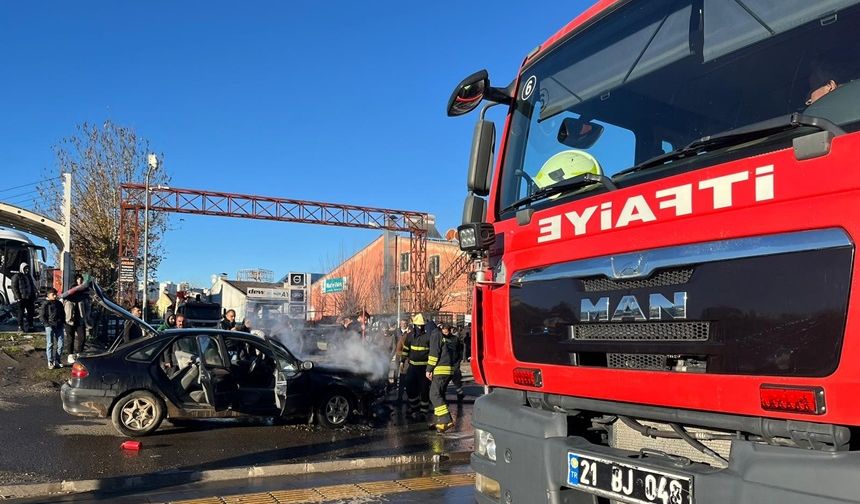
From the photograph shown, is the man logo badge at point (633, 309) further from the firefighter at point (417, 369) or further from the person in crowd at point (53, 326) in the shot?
the person in crowd at point (53, 326)

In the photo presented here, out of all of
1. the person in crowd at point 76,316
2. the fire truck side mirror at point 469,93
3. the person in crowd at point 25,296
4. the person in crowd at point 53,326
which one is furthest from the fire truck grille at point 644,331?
the person in crowd at point 25,296

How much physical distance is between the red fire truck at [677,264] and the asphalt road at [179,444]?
4831 millimetres

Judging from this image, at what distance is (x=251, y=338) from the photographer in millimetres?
10102

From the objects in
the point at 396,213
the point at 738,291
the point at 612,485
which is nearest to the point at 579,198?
the point at 738,291

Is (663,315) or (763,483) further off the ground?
(663,315)

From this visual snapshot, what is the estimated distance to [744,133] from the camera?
A: 2.80 meters

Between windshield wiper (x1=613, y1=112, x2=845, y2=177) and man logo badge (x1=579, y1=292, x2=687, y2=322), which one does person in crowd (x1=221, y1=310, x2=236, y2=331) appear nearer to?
man logo badge (x1=579, y1=292, x2=687, y2=322)

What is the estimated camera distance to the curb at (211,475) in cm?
642

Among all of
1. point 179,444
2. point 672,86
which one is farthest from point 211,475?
point 672,86

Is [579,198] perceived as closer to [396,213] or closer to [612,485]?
[612,485]

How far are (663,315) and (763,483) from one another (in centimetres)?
77

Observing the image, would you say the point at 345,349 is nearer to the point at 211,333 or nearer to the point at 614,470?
the point at 211,333

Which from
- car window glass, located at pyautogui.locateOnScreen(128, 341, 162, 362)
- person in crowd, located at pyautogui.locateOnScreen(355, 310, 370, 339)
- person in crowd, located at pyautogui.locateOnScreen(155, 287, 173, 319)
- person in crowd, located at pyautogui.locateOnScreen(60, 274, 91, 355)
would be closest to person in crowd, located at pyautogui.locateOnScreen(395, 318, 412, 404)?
person in crowd, located at pyautogui.locateOnScreen(355, 310, 370, 339)

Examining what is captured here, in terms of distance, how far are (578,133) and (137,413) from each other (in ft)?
25.1
